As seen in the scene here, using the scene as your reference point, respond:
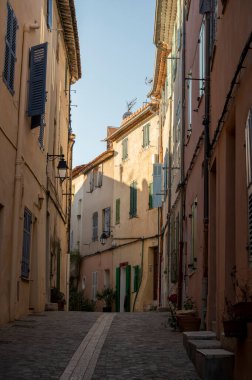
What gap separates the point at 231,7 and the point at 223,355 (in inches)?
165

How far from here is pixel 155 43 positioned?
1021 inches

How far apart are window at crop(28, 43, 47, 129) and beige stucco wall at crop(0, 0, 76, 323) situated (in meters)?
0.23

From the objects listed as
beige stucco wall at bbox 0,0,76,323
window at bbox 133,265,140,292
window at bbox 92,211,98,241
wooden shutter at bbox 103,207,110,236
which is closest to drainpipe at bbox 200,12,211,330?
beige stucco wall at bbox 0,0,76,323

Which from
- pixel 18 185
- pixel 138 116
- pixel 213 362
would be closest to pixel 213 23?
pixel 18 185

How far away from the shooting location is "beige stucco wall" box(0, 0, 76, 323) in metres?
12.6

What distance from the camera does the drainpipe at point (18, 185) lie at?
13.0 m

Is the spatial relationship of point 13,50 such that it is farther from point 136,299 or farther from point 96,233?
point 96,233

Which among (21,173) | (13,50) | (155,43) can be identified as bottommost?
(21,173)

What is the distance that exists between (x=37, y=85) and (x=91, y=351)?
7131 mm

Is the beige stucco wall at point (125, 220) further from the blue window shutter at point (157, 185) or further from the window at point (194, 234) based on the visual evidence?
the window at point (194, 234)

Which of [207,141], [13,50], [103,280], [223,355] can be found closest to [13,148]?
[13,50]

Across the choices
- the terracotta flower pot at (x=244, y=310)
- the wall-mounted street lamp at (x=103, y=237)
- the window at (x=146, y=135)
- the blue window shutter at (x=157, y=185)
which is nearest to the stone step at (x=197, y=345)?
the terracotta flower pot at (x=244, y=310)

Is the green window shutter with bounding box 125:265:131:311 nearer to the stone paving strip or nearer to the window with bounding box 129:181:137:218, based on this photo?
the window with bounding box 129:181:137:218

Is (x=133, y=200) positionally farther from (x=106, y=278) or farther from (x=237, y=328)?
(x=237, y=328)
